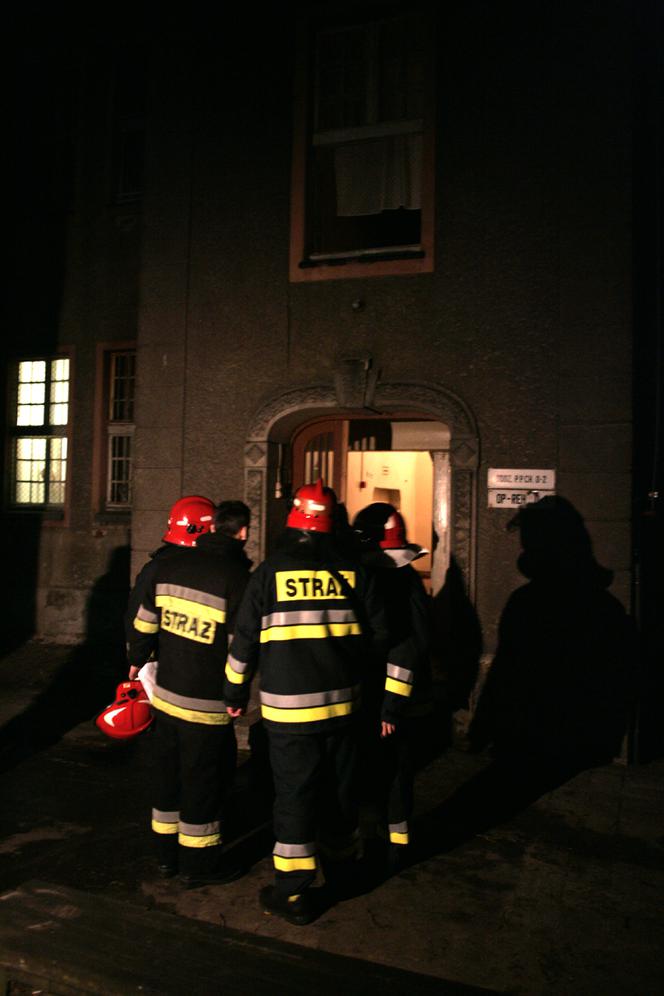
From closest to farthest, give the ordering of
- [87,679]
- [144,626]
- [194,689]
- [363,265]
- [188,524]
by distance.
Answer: [194,689] → [144,626] → [188,524] → [363,265] → [87,679]

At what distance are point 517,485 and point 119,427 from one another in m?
5.64

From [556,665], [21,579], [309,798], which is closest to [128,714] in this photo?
[309,798]

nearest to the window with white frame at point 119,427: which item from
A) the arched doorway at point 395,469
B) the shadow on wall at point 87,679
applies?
the shadow on wall at point 87,679

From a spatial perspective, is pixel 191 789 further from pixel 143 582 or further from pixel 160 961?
pixel 143 582

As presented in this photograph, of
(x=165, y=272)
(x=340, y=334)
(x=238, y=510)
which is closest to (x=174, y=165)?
(x=165, y=272)

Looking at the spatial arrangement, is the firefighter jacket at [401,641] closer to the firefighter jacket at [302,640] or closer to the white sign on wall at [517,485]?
the firefighter jacket at [302,640]

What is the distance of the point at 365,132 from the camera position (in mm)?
7797

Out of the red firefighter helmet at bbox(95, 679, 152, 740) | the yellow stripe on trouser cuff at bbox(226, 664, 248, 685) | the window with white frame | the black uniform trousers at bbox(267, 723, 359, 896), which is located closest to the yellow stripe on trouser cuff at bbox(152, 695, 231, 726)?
the yellow stripe on trouser cuff at bbox(226, 664, 248, 685)

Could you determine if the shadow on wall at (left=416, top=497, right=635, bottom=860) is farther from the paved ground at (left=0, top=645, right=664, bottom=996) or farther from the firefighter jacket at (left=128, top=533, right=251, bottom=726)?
the firefighter jacket at (left=128, top=533, right=251, bottom=726)

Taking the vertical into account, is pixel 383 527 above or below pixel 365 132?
below

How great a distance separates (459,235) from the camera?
24.1ft

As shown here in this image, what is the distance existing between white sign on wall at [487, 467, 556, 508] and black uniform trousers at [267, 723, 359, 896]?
320 cm

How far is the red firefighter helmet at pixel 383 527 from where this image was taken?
533cm

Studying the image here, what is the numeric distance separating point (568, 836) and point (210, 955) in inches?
102
